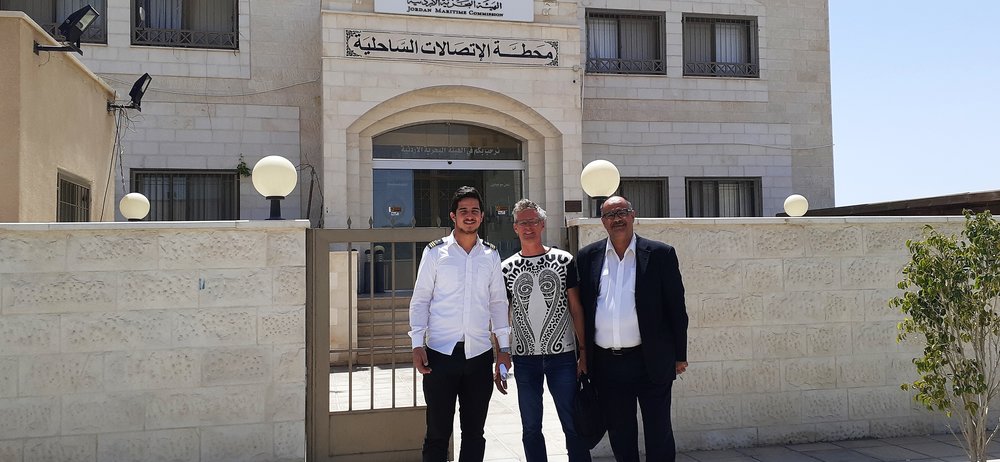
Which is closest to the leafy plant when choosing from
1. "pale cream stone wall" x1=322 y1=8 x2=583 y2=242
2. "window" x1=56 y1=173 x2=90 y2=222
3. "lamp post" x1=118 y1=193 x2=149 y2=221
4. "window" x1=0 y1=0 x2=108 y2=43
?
"pale cream stone wall" x1=322 y1=8 x2=583 y2=242

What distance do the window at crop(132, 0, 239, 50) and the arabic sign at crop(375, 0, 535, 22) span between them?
3.91 meters

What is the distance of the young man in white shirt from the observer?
155 inches

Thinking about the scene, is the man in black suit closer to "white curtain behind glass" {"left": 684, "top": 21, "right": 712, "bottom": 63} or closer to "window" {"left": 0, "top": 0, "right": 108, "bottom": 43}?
"window" {"left": 0, "top": 0, "right": 108, "bottom": 43}

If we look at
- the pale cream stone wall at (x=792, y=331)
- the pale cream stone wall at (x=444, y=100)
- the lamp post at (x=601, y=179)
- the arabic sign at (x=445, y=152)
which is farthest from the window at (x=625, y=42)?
the pale cream stone wall at (x=792, y=331)

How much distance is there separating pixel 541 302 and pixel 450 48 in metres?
9.96

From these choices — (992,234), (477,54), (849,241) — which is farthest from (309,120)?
(992,234)

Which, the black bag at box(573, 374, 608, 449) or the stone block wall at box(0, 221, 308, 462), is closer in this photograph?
the black bag at box(573, 374, 608, 449)

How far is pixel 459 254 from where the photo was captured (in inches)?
160

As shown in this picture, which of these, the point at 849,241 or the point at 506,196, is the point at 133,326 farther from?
the point at 506,196

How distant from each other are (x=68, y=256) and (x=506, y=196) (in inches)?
408

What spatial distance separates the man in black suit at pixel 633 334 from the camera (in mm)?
4059

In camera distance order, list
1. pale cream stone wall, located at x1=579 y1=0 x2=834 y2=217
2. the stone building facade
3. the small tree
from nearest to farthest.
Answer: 1. the small tree
2. the stone building facade
3. pale cream stone wall, located at x1=579 y1=0 x2=834 y2=217

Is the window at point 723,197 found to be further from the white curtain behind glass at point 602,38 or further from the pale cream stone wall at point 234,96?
the pale cream stone wall at point 234,96

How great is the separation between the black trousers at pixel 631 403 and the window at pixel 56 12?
13.1m
